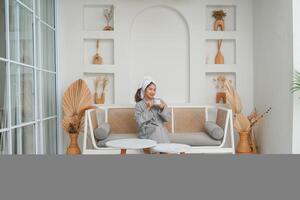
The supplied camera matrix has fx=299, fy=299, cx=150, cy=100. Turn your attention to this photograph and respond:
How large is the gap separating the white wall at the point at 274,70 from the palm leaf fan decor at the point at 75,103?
274 centimetres

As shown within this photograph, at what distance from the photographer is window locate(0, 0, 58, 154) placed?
2844 mm

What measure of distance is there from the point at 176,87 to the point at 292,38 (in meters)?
2.08

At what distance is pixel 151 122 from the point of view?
13.8 ft

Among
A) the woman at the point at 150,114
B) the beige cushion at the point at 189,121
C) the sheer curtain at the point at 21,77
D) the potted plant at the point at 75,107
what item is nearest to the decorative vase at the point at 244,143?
the beige cushion at the point at 189,121

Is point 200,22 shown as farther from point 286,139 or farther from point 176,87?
point 286,139

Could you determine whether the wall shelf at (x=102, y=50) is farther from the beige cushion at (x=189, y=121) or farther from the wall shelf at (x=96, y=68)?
the beige cushion at (x=189, y=121)

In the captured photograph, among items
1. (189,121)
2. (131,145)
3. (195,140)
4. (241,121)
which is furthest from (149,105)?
(241,121)

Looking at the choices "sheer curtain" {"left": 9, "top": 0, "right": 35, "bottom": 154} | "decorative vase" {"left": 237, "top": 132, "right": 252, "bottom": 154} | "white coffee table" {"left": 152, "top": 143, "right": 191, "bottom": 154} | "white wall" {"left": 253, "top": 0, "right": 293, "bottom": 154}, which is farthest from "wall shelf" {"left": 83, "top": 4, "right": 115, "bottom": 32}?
"decorative vase" {"left": 237, "top": 132, "right": 252, "bottom": 154}

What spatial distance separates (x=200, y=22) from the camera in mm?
5098

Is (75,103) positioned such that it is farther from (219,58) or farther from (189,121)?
(219,58)

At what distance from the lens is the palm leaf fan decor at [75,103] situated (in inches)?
177

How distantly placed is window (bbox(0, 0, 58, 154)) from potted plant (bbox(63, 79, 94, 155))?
0.84 feet

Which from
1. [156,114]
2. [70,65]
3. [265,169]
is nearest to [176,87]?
[156,114]

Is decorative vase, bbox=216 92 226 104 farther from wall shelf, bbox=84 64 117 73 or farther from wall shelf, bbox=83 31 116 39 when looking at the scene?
wall shelf, bbox=83 31 116 39
